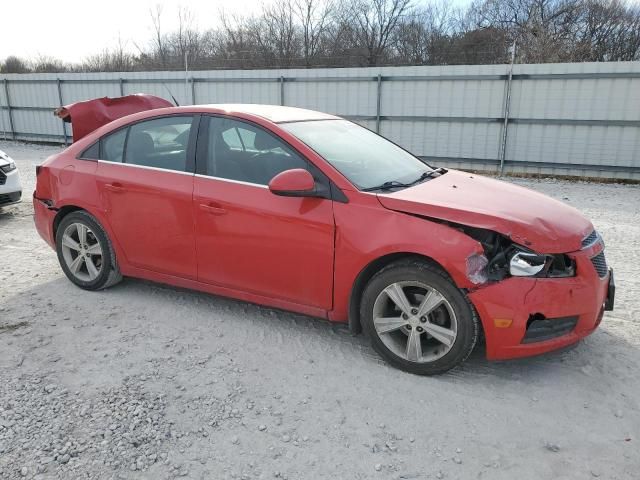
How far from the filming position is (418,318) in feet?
10.3

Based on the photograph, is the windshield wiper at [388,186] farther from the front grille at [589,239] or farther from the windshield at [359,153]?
the front grille at [589,239]

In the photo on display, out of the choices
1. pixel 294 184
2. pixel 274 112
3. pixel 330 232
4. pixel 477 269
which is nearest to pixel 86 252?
pixel 274 112

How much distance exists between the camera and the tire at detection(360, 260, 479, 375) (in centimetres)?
304

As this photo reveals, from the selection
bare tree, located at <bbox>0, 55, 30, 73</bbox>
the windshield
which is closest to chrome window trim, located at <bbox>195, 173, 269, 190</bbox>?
the windshield

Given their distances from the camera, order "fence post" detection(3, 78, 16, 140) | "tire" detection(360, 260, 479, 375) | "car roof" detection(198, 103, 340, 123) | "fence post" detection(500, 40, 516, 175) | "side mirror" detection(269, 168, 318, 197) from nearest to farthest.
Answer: "tire" detection(360, 260, 479, 375), "side mirror" detection(269, 168, 318, 197), "car roof" detection(198, 103, 340, 123), "fence post" detection(500, 40, 516, 175), "fence post" detection(3, 78, 16, 140)

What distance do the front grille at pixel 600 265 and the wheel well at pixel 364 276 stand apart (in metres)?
0.95

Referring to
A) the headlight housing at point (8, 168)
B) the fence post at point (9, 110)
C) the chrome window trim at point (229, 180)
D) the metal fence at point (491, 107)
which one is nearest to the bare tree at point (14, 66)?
the fence post at point (9, 110)

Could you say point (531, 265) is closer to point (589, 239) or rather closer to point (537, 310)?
point (537, 310)

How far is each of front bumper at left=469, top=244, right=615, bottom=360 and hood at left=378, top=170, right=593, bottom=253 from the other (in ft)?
0.60

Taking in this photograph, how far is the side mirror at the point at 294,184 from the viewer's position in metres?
3.30

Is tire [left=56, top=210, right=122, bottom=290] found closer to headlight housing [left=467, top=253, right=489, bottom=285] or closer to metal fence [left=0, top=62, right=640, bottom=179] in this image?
headlight housing [left=467, top=253, right=489, bottom=285]

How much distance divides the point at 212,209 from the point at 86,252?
1.50 meters

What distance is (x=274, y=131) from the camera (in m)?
3.67

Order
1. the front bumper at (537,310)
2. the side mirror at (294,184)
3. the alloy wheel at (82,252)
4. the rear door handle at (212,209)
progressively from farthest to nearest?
the alloy wheel at (82,252) < the rear door handle at (212,209) < the side mirror at (294,184) < the front bumper at (537,310)
